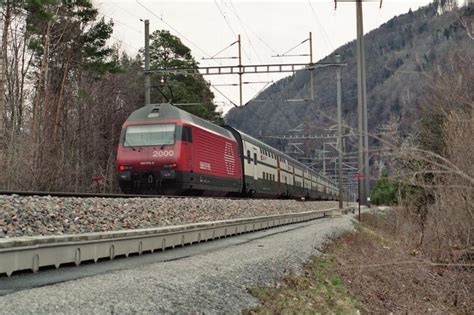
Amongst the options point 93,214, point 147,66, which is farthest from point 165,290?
point 147,66

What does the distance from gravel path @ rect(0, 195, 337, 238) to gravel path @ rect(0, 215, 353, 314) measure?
1870 mm

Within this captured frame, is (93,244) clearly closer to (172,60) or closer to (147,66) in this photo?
(147,66)

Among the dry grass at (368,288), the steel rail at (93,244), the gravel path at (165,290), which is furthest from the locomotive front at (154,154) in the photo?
the gravel path at (165,290)

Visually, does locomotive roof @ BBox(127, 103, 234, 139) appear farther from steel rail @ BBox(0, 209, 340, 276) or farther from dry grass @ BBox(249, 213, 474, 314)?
dry grass @ BBox(249, 213, 474, 314)

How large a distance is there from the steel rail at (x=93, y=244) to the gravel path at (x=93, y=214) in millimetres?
646

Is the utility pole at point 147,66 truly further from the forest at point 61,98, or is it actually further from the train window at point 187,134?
the train window at point 187,134

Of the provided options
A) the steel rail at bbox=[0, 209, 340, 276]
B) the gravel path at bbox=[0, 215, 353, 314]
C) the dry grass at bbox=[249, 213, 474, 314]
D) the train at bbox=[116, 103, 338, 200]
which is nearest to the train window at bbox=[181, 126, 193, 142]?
the train at bbox=[116, 103, 338, 200]

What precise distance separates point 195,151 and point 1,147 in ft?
39.2

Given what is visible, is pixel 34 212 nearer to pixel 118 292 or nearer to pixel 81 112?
pixel 118 292

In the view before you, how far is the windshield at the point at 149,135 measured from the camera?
66.7ft

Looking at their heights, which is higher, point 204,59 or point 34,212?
point 204,59

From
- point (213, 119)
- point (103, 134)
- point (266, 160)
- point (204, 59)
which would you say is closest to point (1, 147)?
point (204, 59)

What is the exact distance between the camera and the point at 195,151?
68.7ft

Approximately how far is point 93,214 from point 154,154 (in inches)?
361
